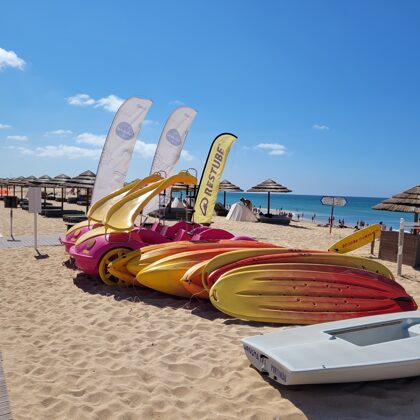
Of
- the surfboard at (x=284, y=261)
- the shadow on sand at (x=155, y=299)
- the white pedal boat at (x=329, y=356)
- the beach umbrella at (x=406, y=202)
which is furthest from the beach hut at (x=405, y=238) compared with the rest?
the white pedal boat at (x=329, y=356)

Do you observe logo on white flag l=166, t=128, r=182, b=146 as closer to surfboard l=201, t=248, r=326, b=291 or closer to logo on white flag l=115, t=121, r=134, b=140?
logo on white flag l=115, t=121, r=134, b=140

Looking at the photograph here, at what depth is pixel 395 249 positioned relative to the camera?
966 centimetres

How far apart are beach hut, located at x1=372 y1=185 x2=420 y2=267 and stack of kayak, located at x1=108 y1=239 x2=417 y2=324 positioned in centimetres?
389

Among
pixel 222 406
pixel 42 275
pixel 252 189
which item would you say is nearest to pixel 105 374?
pixel 222 406

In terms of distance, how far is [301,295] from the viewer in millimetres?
4848

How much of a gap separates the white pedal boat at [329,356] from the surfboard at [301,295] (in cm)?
101

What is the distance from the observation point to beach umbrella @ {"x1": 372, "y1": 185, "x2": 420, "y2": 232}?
10164 mm

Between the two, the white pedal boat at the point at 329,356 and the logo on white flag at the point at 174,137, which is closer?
the white pedal boat at the point at 329,356

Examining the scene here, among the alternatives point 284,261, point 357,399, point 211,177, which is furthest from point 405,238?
point 357,399

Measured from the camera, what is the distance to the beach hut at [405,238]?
9.05 metres

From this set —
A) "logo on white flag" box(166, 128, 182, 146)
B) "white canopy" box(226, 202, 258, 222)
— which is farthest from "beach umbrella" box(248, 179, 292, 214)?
"logo on white flag" box(166, 128, 182, 146)

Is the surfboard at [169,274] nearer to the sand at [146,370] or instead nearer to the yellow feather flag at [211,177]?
the sand at [146,370]

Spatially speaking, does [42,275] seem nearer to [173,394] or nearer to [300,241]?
[173,394]

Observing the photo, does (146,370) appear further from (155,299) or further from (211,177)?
(211,177)
